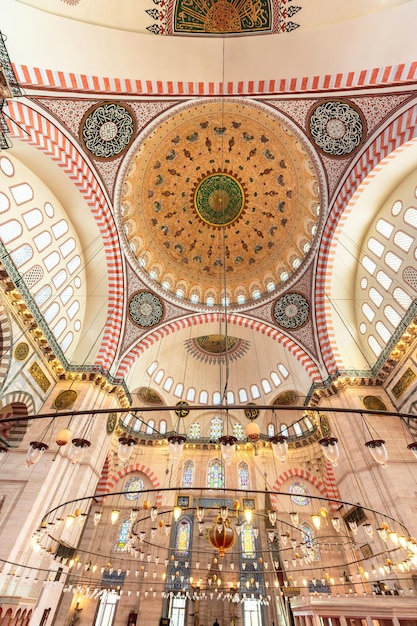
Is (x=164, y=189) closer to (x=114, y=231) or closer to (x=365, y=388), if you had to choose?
(x=114, y=231)

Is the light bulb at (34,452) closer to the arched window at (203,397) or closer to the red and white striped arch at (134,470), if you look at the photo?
the red and white striped arch at (134,470)

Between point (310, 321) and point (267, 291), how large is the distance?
7.40 ft

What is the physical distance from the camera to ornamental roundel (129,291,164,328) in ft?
39.2

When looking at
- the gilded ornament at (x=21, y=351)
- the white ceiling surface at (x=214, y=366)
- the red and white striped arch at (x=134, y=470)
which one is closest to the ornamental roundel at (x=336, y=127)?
the white ceiling surface at (x=214, y=366)

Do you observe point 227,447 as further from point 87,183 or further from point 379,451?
point 87,183

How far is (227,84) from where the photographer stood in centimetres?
693

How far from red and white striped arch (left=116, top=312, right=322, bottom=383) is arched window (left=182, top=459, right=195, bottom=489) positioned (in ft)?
20.3

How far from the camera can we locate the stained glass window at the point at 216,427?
1518 centimetres

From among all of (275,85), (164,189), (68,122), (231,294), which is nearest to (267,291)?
(231,294)

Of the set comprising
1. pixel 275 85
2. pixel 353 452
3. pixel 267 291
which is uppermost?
pixel 267 291

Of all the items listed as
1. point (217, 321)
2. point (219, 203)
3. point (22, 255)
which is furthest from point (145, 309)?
point (219, 203)

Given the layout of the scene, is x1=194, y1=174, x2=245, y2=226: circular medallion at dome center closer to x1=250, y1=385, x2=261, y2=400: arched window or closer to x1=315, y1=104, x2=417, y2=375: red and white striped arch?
x1=315, y1=104, x2=417, y2=375: red and white striped arch

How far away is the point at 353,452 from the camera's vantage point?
912 cm

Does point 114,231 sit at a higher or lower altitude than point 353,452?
higher
